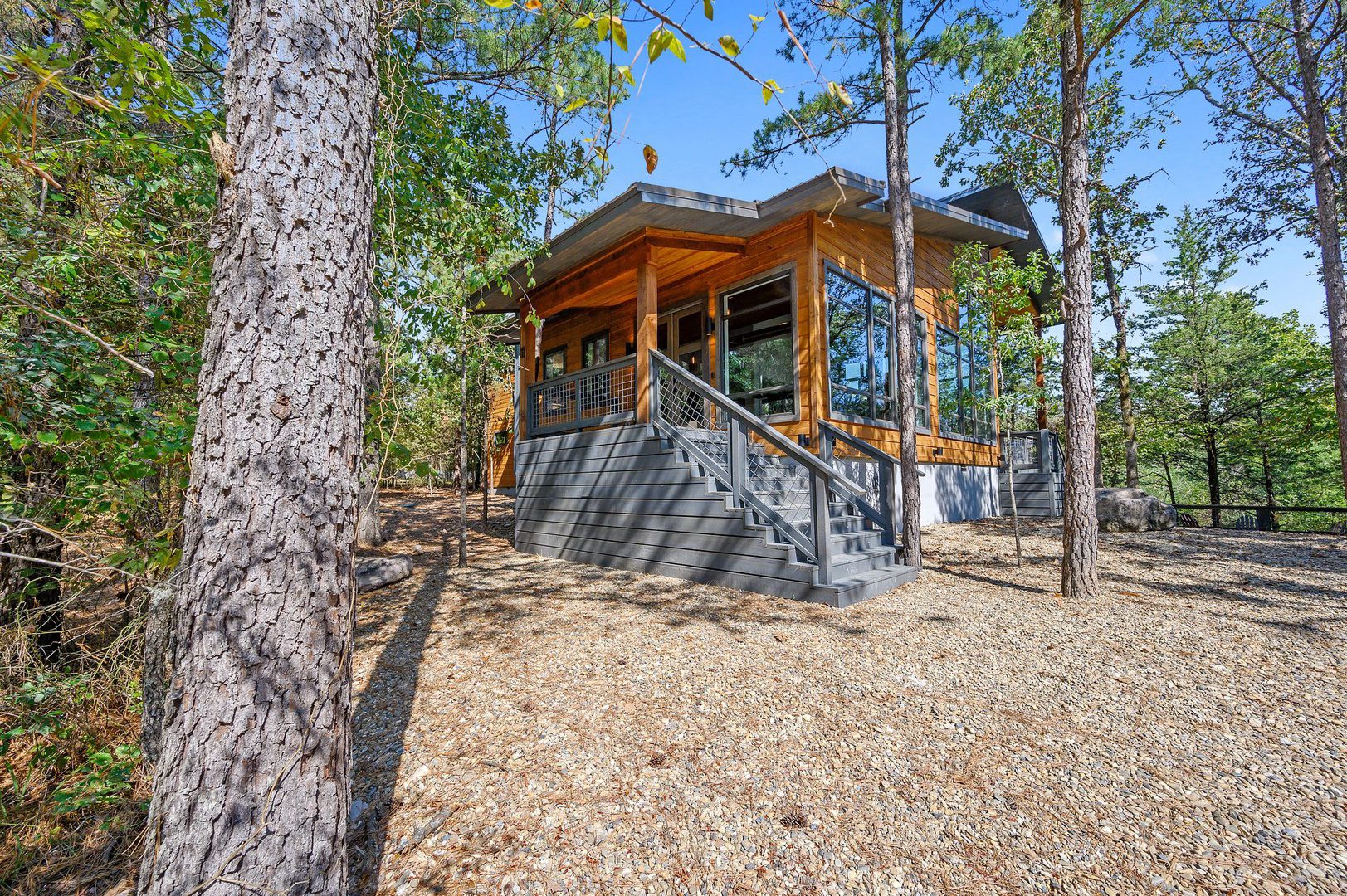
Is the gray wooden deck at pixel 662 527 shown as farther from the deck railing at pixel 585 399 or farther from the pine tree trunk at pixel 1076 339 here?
the pine tree trunk at pixel 1076 339

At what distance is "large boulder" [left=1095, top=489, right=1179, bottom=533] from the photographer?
8797 millimetres

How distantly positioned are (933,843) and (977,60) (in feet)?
24.4

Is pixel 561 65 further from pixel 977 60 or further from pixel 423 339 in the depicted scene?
pixel 977 60

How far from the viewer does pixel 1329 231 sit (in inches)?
272

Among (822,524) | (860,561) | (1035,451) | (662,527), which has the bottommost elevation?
(860,561)

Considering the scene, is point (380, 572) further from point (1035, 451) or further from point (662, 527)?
point (1035, 451)

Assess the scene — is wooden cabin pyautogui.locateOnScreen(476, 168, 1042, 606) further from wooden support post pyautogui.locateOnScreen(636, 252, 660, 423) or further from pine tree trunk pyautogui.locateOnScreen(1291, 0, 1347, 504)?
pine tree trunk pyautogui.locateOnScreen(1291, 0, 1347, 504)

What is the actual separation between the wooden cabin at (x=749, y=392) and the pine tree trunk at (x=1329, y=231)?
373 cm

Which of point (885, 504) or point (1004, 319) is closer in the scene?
point (885, 504)

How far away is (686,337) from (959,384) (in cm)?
598

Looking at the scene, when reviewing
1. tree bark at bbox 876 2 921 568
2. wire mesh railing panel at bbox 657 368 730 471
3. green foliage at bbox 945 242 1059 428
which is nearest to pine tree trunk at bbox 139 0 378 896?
wire mesh railing panel at bbox 657 368 730 471

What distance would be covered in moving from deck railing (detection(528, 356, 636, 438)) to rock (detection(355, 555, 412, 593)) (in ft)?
9.24

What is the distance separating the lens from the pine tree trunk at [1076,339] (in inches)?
194

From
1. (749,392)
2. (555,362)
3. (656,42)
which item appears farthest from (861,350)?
(656,42)
